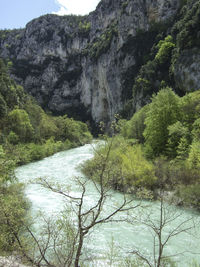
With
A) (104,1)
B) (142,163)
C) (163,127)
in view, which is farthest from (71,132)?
(104,1)

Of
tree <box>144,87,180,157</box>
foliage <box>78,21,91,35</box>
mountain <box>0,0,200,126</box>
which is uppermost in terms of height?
foliage <box>78,21,91,35</box>

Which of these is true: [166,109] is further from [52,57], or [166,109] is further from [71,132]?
[52,57]

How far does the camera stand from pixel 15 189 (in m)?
11.9

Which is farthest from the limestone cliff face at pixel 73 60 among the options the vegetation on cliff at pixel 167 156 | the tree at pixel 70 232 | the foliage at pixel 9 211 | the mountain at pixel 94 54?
the tree at pixel 70 232

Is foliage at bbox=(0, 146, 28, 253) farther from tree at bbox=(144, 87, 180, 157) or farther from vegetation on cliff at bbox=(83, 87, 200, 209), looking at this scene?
tree at bbox=(144, 87, 180, 157)

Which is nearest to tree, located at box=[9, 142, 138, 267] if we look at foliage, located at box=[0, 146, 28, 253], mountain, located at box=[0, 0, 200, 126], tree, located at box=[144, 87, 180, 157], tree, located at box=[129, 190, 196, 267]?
foliage, located at box=[0, 146, 28, 253]

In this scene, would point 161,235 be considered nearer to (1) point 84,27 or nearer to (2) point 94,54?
(2) point 94,54

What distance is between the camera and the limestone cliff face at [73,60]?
79381mm

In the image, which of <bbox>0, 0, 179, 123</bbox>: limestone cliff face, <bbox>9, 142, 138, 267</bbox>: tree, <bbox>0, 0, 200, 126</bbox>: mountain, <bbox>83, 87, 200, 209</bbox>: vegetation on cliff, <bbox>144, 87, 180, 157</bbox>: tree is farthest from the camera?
<bbox>0, 0, 179, 123</bbox>: limestone cliff face

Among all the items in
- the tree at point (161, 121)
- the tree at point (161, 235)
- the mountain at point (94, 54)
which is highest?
the mountain at point (94, 54)

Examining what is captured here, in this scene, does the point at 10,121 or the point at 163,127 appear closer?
the point at 163,127

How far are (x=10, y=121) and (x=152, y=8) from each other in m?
55.9

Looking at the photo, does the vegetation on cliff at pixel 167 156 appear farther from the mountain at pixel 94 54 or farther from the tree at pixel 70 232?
the mountain at pixel 94 54

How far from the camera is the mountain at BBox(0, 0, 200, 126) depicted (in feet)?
205
